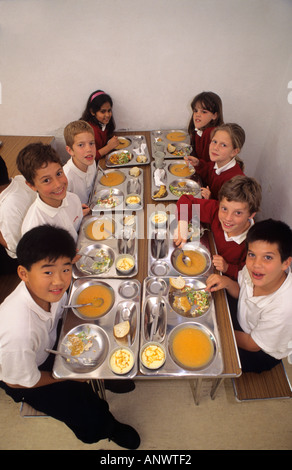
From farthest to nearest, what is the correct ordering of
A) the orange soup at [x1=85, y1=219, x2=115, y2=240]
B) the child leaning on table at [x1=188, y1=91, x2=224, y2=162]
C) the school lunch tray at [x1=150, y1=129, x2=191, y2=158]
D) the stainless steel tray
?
1. the school lunch tray at [x1=150, y1=129, x2=191, y2=158]
2. the child leaning on table at [x1=188, y1=91, x2=224, y2=162]
3. the stainless steel tray
4. the orange soup at [x1=85, y1=219, x2=115, y2=240]

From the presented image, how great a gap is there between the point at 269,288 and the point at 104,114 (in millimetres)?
2497

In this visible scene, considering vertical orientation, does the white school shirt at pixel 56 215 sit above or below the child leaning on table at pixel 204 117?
below

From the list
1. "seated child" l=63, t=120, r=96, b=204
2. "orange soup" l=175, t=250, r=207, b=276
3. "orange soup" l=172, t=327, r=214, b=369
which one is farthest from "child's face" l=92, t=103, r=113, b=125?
"orange soup" l=172, t=327, r=214, b=369

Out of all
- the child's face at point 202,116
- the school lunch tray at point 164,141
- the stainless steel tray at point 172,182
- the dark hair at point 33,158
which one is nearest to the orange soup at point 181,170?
the stainless steel tray at point 172,182

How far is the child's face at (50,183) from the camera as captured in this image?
195 centimetres

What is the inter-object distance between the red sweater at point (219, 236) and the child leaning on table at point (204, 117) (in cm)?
100

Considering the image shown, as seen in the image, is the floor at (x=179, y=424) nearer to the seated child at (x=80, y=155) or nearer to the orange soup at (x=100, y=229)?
the orange soup at (x=100, y=229)

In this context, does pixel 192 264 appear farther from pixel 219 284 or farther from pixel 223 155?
pixel 223 155

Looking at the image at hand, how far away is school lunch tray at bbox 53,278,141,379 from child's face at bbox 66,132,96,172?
1228mm

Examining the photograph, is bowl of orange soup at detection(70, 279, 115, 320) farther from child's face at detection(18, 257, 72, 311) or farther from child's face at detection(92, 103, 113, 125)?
child's face at detection(92, 103, 113, 125)

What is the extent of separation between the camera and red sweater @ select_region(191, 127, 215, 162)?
2.95m

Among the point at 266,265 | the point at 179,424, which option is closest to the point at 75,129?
the point at 266,265

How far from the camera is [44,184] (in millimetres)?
1977

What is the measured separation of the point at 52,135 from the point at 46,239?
2.55 meters
